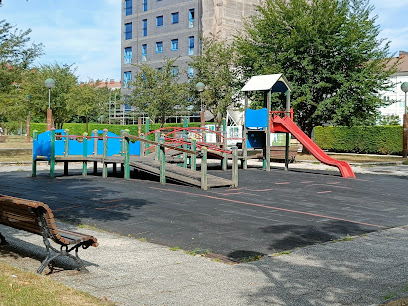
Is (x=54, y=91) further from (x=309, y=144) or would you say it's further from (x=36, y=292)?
(x=36, y=292)

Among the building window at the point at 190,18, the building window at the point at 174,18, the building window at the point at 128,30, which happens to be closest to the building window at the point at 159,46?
the building window at the point at 174,18

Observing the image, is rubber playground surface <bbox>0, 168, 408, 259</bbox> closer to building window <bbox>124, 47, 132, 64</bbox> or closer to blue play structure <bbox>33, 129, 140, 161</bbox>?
blue play structure <bbox>33, 129, 140, 161</bbox>

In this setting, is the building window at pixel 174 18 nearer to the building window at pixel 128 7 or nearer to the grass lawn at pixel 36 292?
the building window at pixel 128 7

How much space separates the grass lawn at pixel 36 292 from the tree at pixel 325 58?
2735 centimetres

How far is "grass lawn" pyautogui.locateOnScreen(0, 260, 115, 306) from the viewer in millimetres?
4797

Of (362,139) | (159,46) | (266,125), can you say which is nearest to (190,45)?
(159,46)

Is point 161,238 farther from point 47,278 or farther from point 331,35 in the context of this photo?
point 331,35

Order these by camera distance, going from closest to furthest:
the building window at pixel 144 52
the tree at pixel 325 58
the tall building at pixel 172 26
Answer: the tree at pixel 325 58 → the tall building at pixel 172 26 → the building window at pixel 144 52

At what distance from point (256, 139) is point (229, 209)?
1300cm

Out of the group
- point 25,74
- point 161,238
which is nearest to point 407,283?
point 161,238

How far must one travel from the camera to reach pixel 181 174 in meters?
16.2

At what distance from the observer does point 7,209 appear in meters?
6.47

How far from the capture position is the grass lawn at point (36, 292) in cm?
480

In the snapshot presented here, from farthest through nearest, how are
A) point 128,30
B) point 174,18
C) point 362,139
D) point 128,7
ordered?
point 128,30
point 128,7
point 174,18
point 362,139
